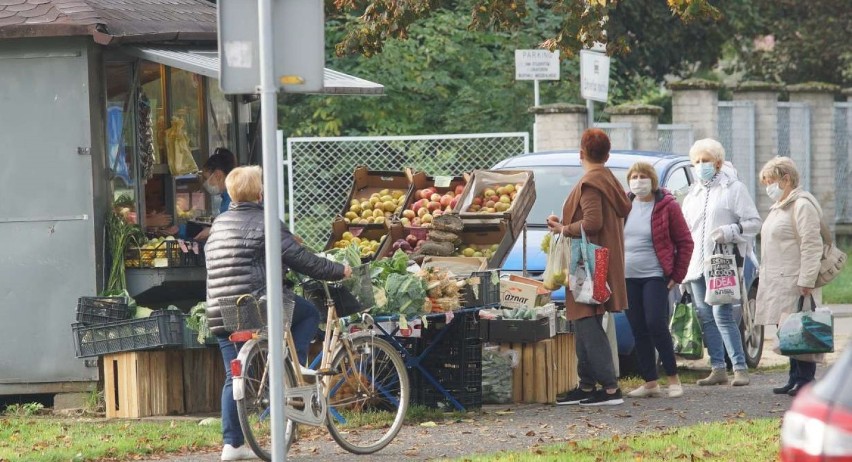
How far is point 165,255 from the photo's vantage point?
1142 centimetres

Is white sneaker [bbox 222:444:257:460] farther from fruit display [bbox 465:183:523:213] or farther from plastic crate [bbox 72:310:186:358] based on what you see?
fruit display [bbox 465:183:523:213]

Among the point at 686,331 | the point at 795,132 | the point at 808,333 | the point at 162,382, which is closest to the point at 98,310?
the point at 162,382

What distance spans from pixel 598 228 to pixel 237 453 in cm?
318

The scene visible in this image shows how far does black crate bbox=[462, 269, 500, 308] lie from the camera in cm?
1066

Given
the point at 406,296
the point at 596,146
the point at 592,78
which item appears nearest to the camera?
the point at 406,296

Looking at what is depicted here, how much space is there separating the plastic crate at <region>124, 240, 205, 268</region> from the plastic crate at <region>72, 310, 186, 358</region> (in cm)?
72

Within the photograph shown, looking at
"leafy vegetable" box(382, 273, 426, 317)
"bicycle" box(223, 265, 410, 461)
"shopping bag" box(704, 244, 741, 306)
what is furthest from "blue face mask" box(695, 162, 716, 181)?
"bicycle" box(223, 265, 410, 461)

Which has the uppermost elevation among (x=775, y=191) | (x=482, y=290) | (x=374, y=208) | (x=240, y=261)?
(x=775, y=191)

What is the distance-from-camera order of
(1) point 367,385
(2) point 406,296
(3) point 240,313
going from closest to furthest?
(3) point 240,313
(1) point 367,385
(2) point 406,296

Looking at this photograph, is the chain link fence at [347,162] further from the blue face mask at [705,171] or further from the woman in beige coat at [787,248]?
the woman in beige coat at [787,248]

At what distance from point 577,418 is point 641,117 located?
10414 millimetres

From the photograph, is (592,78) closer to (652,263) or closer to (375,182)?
(375,182)

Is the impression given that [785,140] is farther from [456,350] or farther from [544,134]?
[456,350]

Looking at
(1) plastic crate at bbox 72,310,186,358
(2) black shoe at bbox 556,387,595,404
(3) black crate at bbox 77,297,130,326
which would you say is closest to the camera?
(1) plastic crate at bbox 72,310,186,358
